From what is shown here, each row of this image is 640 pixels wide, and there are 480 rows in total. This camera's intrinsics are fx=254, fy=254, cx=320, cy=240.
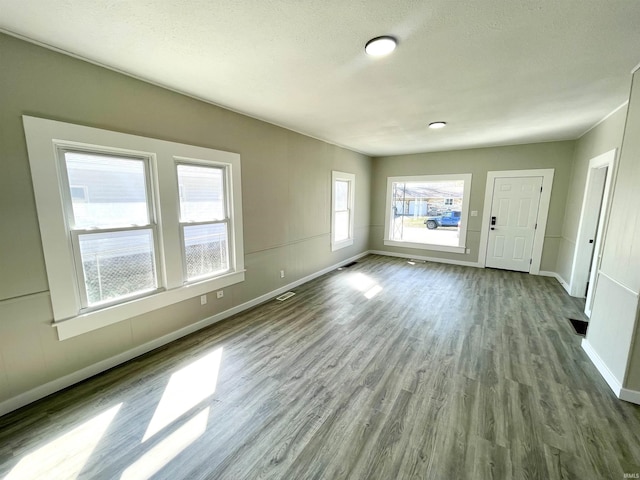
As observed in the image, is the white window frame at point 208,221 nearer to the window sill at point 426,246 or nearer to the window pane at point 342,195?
the window pane at point 342,195

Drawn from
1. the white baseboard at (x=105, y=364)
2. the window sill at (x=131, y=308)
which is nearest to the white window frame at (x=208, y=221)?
the window sill at (x=131, y=308)

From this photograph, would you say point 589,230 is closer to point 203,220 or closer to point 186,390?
point 203,220

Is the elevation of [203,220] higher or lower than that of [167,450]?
higher

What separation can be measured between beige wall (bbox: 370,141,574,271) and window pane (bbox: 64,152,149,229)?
571 centimetres

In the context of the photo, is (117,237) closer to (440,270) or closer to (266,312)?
(266,312)

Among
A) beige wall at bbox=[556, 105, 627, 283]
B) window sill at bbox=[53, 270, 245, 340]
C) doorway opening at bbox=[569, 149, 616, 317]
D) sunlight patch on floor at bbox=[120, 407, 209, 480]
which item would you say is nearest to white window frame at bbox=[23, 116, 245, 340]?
window sill at bbox=[53, 270, 245, 340]

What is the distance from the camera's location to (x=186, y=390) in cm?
212

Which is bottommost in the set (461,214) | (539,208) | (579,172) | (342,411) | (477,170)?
(342,411)

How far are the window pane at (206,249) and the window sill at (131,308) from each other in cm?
14

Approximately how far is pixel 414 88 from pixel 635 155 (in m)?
1.91

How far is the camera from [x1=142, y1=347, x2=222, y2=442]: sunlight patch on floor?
1845mm

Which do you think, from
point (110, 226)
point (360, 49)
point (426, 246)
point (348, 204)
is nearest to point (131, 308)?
point (110, 226)

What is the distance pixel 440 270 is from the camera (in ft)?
18.7

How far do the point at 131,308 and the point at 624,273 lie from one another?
4.39 metres
